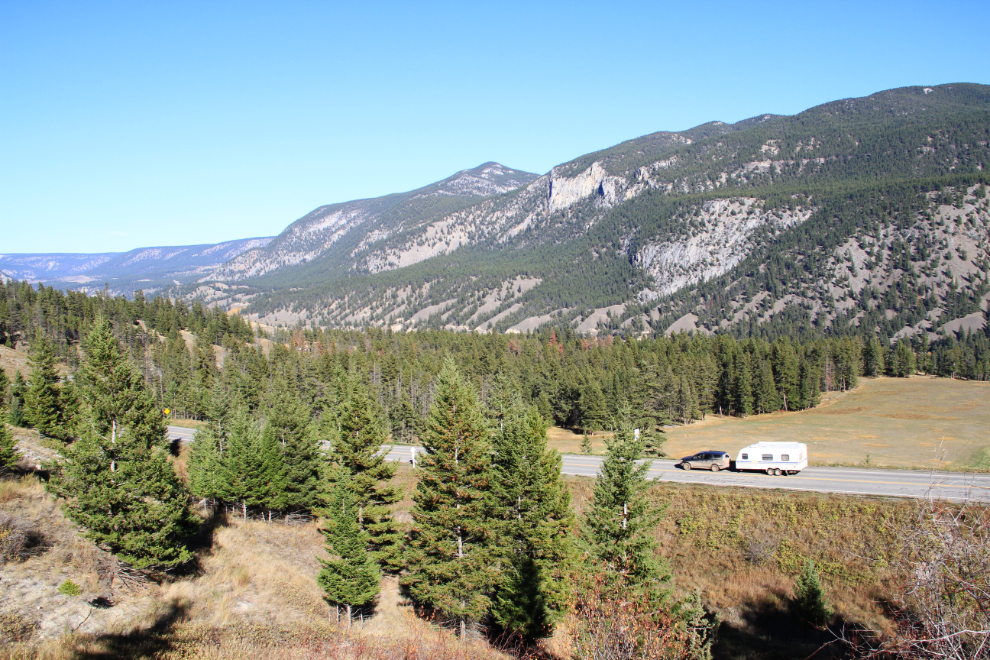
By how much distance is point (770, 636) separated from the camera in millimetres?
24266

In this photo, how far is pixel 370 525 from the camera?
84.2 feet

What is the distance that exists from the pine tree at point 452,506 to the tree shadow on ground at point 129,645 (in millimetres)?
10002

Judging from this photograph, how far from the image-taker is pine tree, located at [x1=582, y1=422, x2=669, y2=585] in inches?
821

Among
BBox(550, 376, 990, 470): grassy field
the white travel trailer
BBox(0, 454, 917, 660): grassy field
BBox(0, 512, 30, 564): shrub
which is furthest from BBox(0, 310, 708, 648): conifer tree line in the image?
BBox(550, 376, 990, 470): grassy field

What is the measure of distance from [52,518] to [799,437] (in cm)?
6681

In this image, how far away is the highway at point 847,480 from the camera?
28719mm

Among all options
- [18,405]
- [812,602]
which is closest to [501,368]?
[18,405]

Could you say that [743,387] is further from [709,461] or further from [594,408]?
[709,461]

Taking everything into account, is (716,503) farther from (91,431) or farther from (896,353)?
(896,353)

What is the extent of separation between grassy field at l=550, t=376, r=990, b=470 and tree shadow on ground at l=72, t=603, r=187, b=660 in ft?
132

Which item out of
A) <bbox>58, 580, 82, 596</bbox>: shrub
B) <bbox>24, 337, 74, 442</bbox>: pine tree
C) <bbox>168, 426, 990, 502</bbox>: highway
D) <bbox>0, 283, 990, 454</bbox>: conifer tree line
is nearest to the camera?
<bbox>58, 580, 82, 596</bbox>: shrub

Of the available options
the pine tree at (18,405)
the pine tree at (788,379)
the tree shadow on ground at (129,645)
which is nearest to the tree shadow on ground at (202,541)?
the tree shadow on ground at (129,645)

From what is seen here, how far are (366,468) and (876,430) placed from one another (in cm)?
6639

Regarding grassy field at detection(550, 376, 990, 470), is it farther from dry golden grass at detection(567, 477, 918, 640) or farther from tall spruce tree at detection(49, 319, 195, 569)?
tall spruce tree at detection(49, 319, 195, 569)
